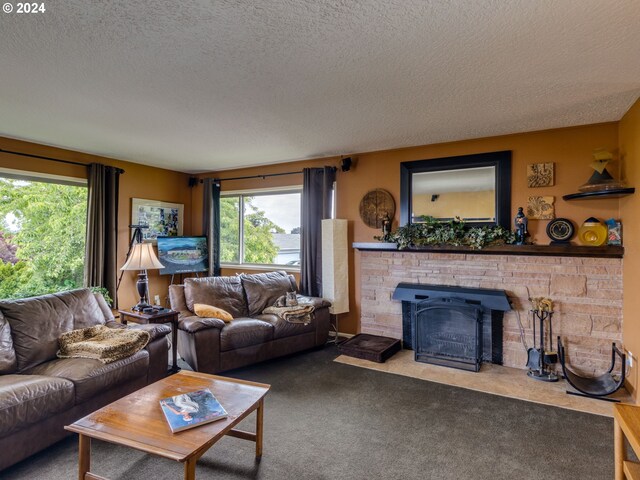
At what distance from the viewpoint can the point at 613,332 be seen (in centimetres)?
328

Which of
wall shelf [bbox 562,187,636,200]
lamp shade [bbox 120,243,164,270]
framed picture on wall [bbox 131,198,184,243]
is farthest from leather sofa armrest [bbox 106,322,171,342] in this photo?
wall shelf [bbox 562,187,636,200]

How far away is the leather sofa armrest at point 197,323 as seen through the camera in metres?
3.30

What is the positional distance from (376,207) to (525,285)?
74.8 inches

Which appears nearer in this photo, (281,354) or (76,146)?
(281,354)

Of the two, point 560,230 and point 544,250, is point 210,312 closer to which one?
point 544,250

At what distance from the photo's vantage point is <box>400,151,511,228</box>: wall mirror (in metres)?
3.81

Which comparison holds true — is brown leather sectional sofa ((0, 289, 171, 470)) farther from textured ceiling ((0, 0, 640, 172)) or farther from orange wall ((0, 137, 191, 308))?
orange wall ((0, 137, 191, 308))

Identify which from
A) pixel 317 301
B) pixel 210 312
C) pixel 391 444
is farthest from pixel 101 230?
pixel 391 444

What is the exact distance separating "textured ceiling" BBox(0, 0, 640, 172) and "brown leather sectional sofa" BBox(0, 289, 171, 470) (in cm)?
173

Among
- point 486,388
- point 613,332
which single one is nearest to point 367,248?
point 486,388

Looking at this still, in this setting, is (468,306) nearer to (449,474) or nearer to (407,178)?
(407,178)

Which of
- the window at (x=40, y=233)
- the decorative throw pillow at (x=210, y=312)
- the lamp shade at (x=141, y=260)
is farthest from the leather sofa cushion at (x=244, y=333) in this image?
the window at (x=40, y=233)

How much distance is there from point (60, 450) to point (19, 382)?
1.71ft

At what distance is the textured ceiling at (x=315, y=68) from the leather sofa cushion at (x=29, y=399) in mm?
2017
